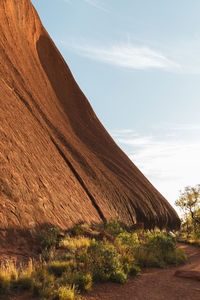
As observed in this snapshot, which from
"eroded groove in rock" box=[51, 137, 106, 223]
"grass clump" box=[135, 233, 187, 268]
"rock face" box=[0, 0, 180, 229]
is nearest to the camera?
"grass clump" box=[135, 233, 187, 268]

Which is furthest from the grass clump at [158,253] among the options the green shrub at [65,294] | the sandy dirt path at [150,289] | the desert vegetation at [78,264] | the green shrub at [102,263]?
the green shrub at [65,294]

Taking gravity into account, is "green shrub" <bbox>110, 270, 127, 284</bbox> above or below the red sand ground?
above

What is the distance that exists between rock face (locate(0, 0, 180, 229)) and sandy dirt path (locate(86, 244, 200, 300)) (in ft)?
16.3

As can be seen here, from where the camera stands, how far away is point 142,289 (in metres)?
7.72

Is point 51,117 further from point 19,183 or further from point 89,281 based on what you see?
Answer: point 89,281

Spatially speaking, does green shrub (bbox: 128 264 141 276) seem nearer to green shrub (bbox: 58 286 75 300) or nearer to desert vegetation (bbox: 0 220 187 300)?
desert vegetation (bbox: 0 220 187 300)

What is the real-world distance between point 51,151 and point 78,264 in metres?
11.0

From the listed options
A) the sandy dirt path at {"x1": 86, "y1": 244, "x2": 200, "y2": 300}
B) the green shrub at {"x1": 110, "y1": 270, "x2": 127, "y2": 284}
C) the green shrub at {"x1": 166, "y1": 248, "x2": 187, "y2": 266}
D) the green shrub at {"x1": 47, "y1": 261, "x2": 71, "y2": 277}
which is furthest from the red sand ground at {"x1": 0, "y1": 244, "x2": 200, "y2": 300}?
the green shrub at {"x1": 166, "y1": 248, "x2": 187, "y2": 266}

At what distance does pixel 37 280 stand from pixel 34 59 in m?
24.8

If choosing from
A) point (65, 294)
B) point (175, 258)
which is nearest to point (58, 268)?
point (65, 294)

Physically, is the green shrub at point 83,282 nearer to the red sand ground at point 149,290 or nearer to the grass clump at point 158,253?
the red sand ground at point 149,290

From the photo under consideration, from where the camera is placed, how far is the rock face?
12781mm

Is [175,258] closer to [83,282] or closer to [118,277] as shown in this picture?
[118,277]

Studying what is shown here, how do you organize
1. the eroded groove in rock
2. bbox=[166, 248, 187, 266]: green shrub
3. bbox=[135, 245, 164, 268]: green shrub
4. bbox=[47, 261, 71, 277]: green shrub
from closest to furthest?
1. bbox=[47, 261, 71, 277]: green shrub
2. bbox=[135, 245, 164, 268]: green shrub
3. bbox=[166, 248, 187, 266]: green shrub
4. the eroded groove in rock
